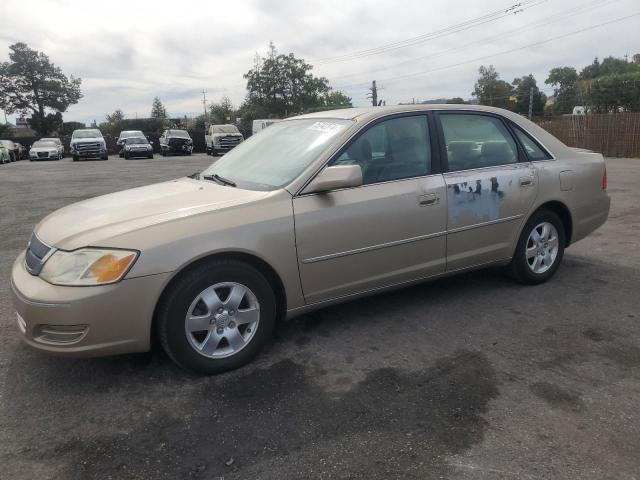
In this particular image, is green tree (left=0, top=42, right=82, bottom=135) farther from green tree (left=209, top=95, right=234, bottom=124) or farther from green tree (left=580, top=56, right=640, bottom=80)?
green tree (left=580, top=56, right=640, bottom=80)

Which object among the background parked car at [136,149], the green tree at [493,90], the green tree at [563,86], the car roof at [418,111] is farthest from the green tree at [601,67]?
the car roof at [418,111]

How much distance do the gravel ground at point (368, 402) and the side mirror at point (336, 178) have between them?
3.53 ft

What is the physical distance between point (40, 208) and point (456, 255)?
848 cm

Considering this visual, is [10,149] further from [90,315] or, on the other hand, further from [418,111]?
[90,315]

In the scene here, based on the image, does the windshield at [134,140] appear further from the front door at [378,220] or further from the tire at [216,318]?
the tire at [216,318]

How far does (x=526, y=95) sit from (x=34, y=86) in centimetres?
7051

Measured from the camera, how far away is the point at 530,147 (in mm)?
4453

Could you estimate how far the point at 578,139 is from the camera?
81.3 ft

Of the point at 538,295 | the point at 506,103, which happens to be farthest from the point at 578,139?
the point at 506,103

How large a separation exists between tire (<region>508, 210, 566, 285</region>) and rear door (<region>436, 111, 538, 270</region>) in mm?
158

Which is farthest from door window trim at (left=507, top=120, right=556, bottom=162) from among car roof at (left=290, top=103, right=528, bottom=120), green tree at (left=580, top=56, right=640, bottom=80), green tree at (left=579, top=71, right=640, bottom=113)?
green tree at (left=580, top=56, right=640, bottom=80)

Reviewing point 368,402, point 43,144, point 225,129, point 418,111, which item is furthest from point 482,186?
point 43,144

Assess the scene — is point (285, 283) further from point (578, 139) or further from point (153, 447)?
point (578, 139)

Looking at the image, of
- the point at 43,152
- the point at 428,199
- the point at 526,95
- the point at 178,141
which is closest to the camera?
the point at 428,199
